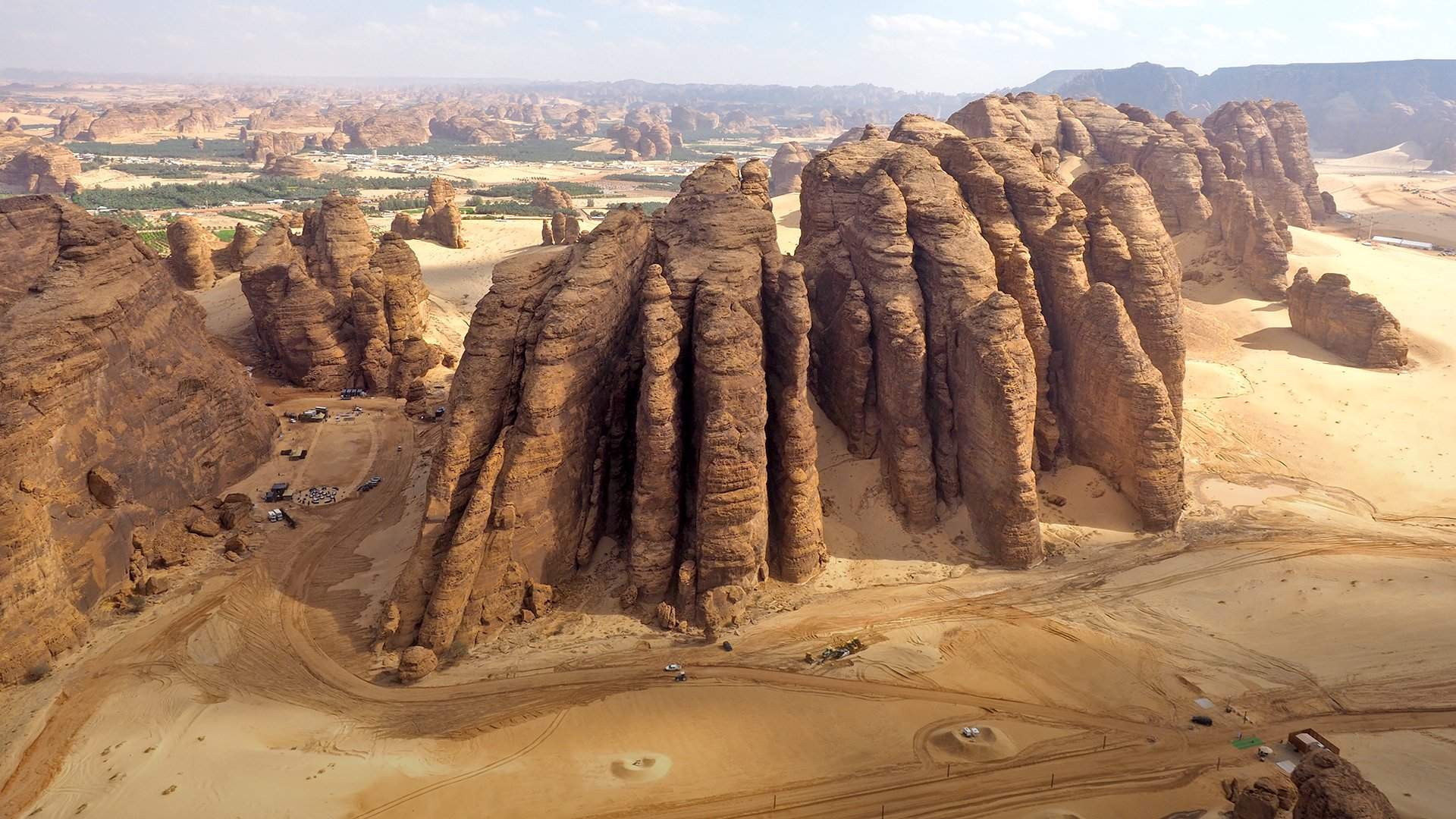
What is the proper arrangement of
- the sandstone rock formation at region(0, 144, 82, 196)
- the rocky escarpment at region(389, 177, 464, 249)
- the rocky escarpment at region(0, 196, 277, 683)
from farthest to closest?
the sandstone rock formation at region(0, 144, 82, 196) < the rocky escarpment at region(389, 177, 464, 249) < the rocky escarpment at region(0, 196, 277, 683)

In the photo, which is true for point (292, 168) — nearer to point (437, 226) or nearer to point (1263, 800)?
point (437, 226)

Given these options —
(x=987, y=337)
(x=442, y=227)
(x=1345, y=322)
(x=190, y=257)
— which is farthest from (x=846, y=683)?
(x=442, y=227)

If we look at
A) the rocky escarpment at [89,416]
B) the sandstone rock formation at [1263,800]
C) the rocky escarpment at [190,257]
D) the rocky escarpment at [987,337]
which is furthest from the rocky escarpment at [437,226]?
the sandstone rock formation at [1263,800]

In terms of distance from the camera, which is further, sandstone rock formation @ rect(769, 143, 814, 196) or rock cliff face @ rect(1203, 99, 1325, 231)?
sandstone rock formation @ rect(769, 143, 814, 196)

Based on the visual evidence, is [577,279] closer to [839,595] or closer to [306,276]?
[839,595]

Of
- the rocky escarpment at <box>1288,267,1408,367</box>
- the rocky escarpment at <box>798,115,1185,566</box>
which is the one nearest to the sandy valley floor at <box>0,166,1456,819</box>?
the rocky escarpment at <box>798,115,1185,566</box>

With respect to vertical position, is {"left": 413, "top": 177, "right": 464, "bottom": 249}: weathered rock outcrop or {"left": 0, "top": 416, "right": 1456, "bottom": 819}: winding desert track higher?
{"left": 413, "top": 177, "right": 464, "bottom": 249}: weathered rock outcrop

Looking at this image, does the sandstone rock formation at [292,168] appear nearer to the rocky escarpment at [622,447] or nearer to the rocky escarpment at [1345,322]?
the rocky escarpment at [622,447]

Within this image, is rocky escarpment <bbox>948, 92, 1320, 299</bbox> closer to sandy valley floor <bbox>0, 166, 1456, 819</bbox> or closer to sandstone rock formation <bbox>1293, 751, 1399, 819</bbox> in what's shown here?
sandy valley floor <bbox>0, 166, 1456, 819</bbox>

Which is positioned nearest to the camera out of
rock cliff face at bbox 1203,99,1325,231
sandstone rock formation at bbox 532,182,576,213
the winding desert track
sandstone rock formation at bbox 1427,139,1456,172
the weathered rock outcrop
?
the winding desert track
